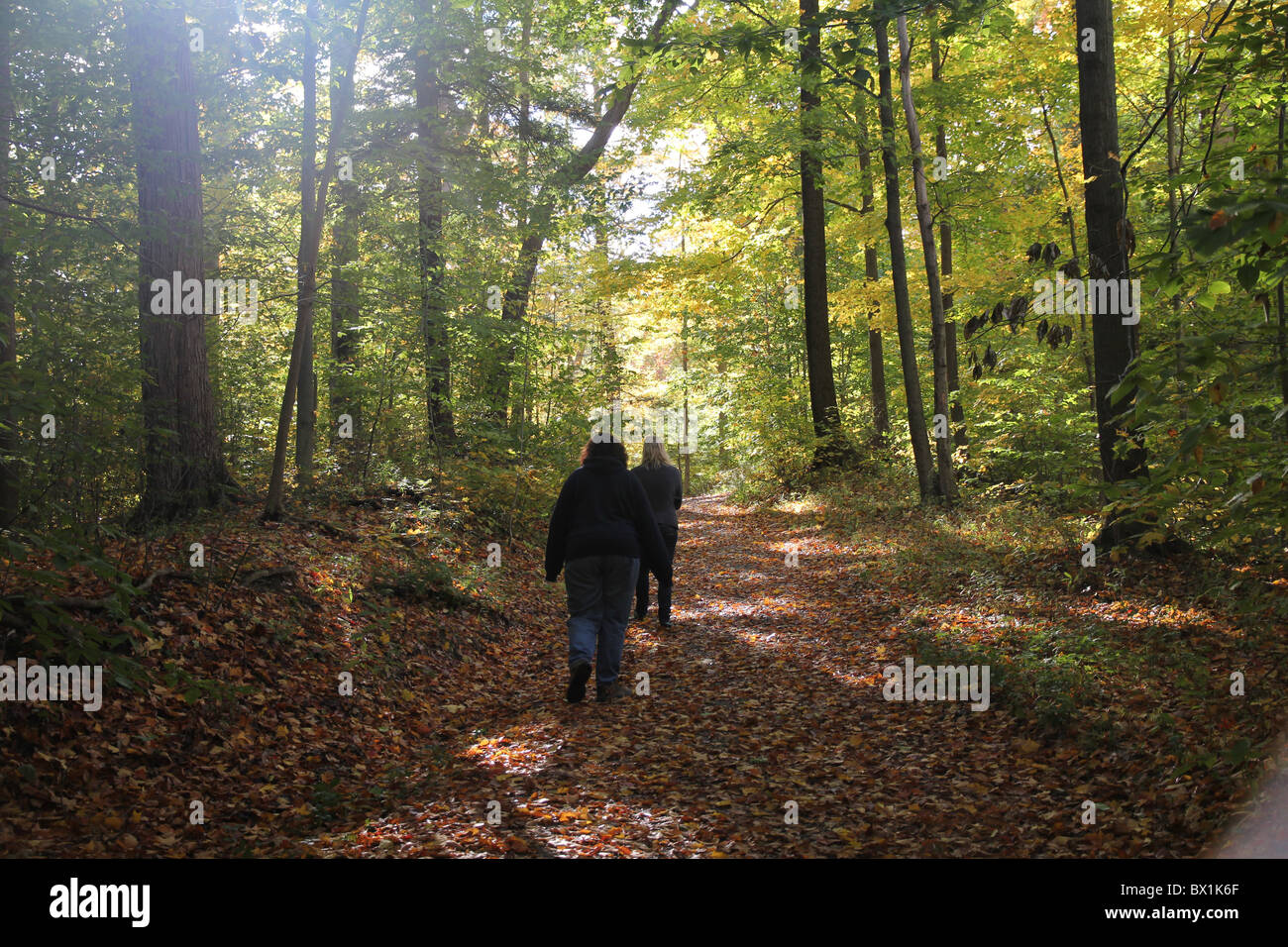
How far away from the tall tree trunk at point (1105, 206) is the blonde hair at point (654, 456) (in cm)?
459

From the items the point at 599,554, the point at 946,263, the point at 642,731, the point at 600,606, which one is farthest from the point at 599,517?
the point at 946,263

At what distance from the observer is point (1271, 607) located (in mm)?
5949

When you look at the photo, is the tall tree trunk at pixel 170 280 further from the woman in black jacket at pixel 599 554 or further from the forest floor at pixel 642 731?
the woman in black jacket at pixel 599 554

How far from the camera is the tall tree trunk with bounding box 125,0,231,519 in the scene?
807 cm

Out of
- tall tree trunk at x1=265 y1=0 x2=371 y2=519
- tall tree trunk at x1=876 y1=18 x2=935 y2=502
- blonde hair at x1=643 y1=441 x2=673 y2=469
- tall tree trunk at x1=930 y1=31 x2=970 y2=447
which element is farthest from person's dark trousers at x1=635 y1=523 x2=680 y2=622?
tall tree trunk at x1=930 y1=31 x2=970 y2=447

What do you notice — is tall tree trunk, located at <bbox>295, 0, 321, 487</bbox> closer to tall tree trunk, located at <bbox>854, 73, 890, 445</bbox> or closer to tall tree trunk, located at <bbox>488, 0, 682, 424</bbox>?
tall tree trunk, located at <bbox>488, 0, 682, 424</bbox>

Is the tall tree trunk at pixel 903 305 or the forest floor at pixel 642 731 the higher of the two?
the tall tree trunk at pixel 903 305

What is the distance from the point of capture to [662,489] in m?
9.05

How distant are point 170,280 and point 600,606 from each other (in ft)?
20.2

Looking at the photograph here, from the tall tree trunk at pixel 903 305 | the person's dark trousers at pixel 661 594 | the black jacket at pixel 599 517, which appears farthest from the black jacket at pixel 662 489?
the tall tree trunk at pixel 903 305

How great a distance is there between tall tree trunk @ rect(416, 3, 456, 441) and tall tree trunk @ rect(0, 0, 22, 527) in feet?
15.6

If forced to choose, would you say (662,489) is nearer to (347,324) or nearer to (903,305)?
(347,324)

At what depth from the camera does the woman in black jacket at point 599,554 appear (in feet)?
21.6

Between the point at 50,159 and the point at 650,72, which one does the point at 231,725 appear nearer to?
the point at 50,159
